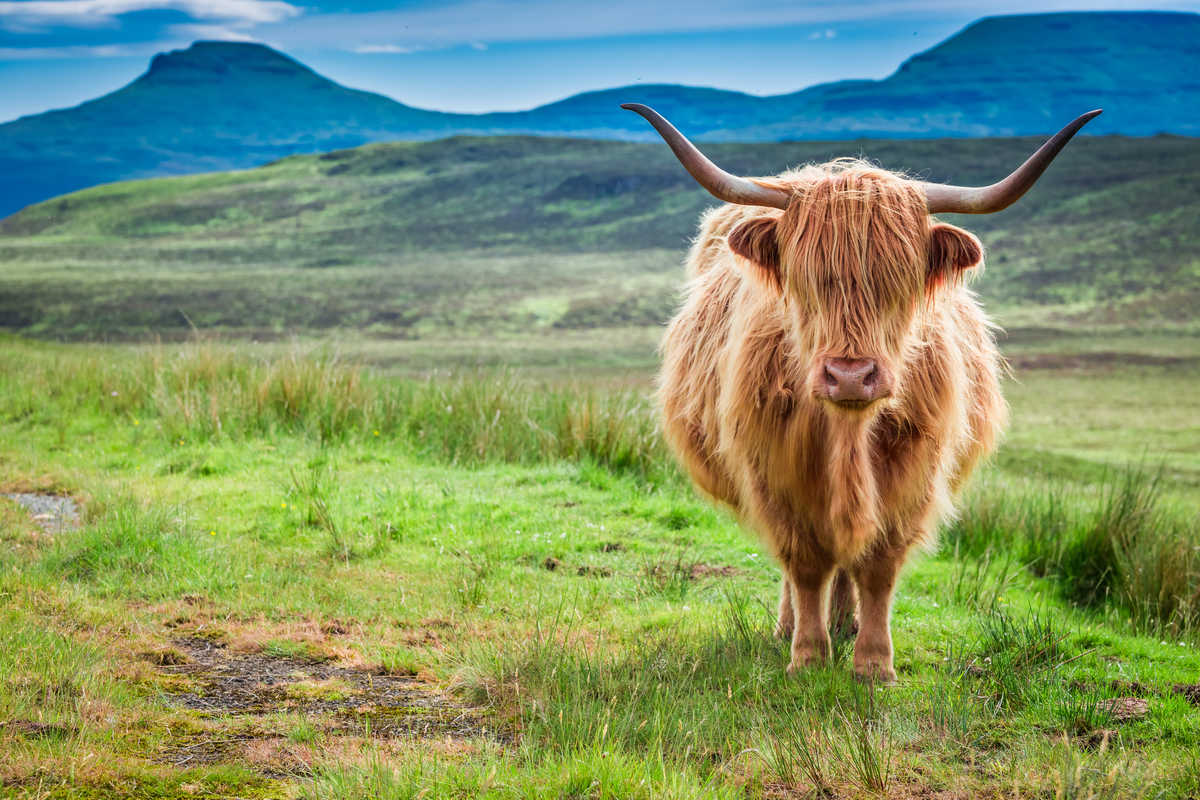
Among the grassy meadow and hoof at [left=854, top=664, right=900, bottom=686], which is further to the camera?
hoof at [left=854, top=664, right=900, bottom=686]

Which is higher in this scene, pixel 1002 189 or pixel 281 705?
pixel 1002 189

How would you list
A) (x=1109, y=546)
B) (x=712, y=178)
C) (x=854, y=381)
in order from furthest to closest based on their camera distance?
(x=1109, y=546) < (x=712, y=178) < (x=854, y=381)

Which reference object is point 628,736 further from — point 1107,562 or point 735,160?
point 735,160

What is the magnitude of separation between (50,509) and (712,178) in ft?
14.4

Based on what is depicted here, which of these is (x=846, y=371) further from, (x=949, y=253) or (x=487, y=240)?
(x=487, y=240)

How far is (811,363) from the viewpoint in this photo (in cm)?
295

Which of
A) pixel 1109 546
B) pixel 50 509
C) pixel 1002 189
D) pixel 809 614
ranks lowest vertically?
pixel 1109 546

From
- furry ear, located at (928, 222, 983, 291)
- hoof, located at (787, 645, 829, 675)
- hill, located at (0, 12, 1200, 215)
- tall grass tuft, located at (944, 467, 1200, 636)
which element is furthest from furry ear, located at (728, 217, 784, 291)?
hill, located at (0, 12, 1200, 215)

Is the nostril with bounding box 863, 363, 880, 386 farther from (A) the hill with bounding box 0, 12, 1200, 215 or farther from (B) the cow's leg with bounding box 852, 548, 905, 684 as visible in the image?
(A) the hill with bounding box 0, 12, 1200, 215

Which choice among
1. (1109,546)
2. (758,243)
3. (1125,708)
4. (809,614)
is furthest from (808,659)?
(1109,546)

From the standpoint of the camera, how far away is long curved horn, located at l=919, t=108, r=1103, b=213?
9.07ft

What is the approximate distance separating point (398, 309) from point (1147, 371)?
79.7ft

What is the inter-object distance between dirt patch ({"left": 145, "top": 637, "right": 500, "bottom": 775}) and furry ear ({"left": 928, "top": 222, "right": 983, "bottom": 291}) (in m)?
1.87

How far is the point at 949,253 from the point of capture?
304cm
